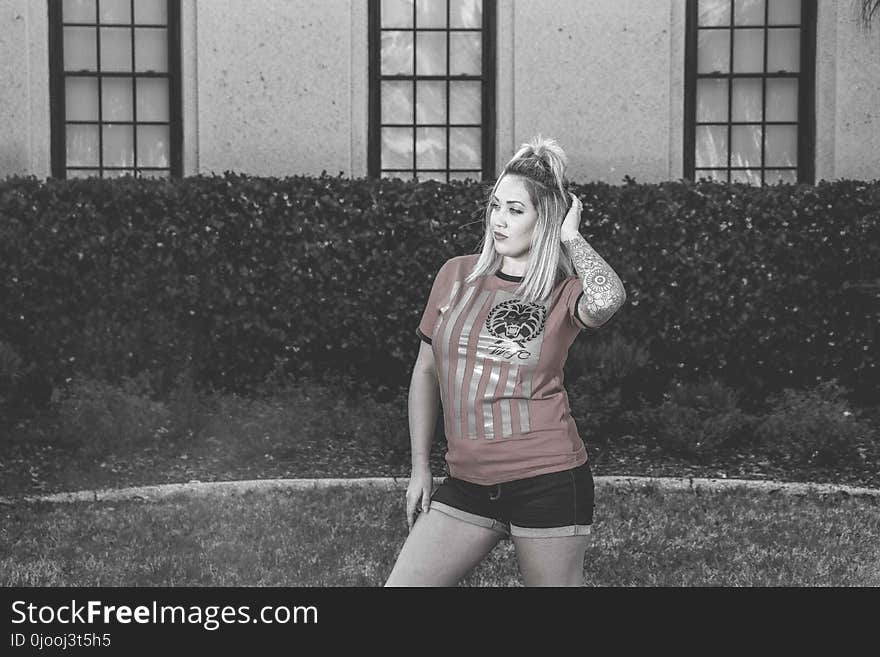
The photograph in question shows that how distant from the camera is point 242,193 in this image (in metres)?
9.22

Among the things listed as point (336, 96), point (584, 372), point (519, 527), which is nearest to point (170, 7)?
point (336, 96)

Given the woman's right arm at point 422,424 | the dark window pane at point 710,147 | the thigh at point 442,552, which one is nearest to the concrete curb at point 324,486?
the woman's right arm at point 422,424

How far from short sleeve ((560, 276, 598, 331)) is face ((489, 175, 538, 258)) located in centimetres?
19

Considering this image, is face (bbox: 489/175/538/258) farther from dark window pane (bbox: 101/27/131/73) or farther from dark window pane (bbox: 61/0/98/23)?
dark window pane (bbox: 61/0/98/23)

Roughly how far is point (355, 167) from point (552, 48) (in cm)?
210

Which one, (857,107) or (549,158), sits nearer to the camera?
(549,158)

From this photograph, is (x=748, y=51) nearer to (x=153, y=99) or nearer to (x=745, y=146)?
(x=745, y=146)

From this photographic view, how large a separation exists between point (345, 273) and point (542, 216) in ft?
19.5

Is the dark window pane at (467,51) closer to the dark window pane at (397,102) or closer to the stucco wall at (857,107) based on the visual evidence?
the dark window pane at (397,102)

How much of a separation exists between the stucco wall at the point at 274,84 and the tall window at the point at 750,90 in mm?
3284

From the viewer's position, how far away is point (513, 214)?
3.27 m


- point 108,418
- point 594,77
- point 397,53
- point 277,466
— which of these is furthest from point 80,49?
point 277,466

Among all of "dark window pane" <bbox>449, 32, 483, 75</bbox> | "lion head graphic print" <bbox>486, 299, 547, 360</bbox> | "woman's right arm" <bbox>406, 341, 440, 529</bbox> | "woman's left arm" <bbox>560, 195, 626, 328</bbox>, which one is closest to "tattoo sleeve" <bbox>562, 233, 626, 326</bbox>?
"woman's left arm" <bbox>560, 195, 626, 328</bbox>

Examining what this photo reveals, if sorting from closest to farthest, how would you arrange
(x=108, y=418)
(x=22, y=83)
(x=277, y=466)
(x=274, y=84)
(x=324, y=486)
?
(x=324, y=486) → (x=277, y=466) → (x=108, y=418) → (x=274, y=84) → (x=22, y=83)
